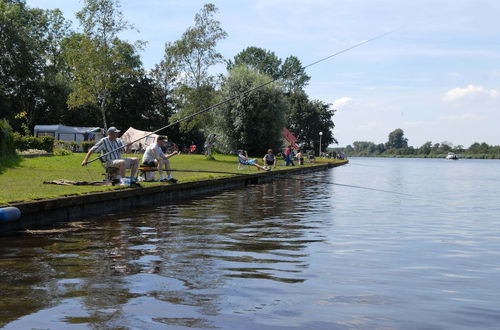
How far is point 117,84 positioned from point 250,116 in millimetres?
→ 13378

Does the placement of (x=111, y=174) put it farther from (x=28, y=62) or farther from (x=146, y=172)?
(x=28, y=62)

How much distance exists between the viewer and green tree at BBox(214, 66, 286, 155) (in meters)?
56.0

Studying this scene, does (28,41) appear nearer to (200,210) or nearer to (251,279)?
(200,210)

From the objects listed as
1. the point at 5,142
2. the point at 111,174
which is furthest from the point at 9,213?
the point at 5,142

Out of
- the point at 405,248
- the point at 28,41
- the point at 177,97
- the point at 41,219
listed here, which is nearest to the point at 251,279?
the point at 405,248

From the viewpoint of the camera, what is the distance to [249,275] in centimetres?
693

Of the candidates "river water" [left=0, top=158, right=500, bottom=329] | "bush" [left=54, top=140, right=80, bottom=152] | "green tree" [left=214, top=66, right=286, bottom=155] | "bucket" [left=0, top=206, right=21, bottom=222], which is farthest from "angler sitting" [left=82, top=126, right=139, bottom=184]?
"green tree" [left=214, top=66, right=286, bottom=155]

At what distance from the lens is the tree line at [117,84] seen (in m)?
50.3

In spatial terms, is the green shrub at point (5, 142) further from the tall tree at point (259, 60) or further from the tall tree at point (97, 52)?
the tall tree at point (259, 60)

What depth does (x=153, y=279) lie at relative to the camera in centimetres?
664

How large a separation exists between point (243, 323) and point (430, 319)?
1.78 meters

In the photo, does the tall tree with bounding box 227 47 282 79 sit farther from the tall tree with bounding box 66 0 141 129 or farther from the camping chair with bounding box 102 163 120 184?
the camping chair with bounding box 102 163 120 184

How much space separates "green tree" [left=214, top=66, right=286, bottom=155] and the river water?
43.1m

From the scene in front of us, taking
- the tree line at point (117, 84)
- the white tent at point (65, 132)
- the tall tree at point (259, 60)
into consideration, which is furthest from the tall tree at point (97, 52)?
the tall tree at point (259, 60)
